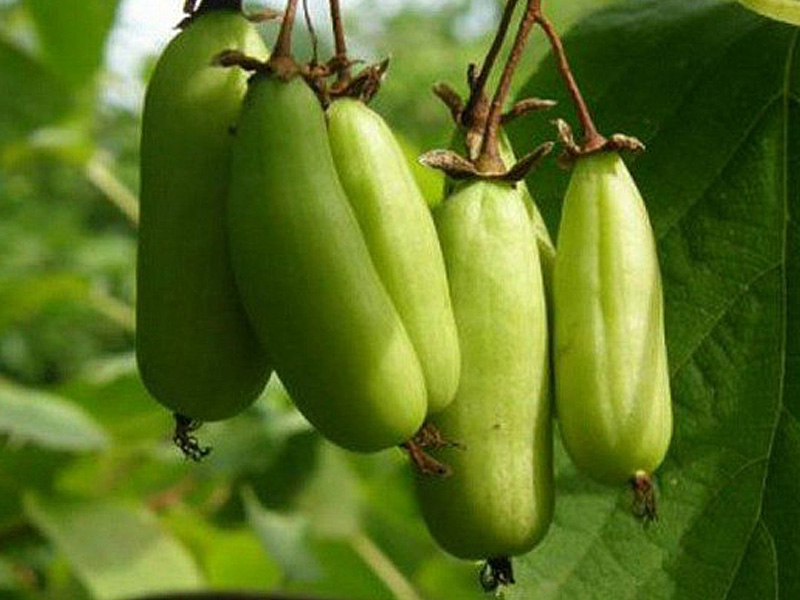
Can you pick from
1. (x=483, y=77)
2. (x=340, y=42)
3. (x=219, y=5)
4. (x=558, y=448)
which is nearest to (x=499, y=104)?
(x=483, y=77)

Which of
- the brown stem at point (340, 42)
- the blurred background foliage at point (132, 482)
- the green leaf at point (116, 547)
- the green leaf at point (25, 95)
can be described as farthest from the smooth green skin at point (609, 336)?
the green leaf at point (25, 95)

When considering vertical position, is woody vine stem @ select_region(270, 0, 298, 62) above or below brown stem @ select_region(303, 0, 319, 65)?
above

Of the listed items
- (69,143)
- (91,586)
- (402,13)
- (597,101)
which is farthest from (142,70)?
(402,13)

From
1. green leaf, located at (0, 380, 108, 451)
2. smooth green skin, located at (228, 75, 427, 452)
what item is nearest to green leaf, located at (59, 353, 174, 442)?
green leaf, located at (0, 380, 108, 451)

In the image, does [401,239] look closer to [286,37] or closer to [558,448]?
[286,37]

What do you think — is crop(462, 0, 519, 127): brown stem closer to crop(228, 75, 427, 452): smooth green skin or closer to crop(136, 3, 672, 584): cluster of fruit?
crop(136, 3, 672, 584): cluster of fruit

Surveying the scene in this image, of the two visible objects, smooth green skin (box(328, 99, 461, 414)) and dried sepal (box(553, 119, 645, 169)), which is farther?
dried sepal (box(553, 119, 645, 169))

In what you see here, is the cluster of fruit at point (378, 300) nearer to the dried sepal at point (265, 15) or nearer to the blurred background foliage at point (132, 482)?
the dried sepal at point (265, 15)

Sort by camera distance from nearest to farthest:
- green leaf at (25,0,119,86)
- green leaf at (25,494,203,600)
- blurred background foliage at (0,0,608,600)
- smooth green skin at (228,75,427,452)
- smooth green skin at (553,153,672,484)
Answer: smooth green skin at (228,75,427,452) < smooth green skin at (553,153,672,484) < green leaf at (25,494,203,600) < blurred background foliage at (0,0,608,600) < green leaf at (25,0,119,86)
